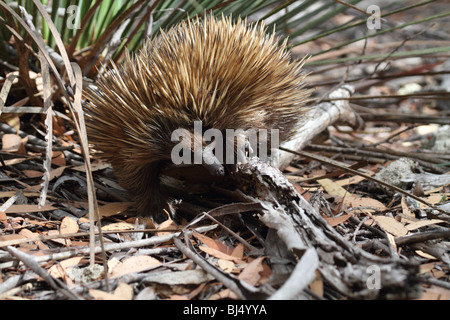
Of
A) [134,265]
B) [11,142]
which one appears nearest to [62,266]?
[134,265]

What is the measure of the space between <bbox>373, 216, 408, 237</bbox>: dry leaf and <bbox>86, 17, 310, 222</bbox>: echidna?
59 cm

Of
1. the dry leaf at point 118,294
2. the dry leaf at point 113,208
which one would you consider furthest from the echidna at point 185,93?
the dry leaf at point 118,294

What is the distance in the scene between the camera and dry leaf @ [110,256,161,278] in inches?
55.5

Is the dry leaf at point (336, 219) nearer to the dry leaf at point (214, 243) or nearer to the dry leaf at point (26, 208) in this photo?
the dry leaf at point (214, 243)

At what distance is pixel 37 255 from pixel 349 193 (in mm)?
1440

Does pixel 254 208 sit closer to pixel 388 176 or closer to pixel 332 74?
pixel 388 176

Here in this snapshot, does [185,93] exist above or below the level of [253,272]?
above

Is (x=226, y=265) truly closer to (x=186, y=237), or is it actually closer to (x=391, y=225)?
(x=186, y=237)

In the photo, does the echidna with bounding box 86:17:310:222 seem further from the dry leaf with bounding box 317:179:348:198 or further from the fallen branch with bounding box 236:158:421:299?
the dry leaf with bounding box 317:179:348:198

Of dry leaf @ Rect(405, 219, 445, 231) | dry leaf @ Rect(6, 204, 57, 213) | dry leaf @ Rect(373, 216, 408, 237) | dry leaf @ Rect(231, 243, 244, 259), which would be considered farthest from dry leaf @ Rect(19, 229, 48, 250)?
dry leaf @ Rect(405, 219, 445, 231)

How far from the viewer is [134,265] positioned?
4.73ft

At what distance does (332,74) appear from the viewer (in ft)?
15.2

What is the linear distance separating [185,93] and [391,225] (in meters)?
0.96
